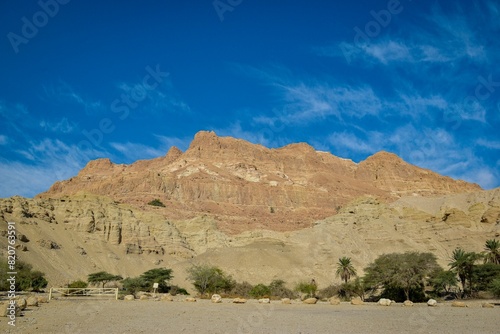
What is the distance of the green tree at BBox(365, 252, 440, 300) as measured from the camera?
137ft

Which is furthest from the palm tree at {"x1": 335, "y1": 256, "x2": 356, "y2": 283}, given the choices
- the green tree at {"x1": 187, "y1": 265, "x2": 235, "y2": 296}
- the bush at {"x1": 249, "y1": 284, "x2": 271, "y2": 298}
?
the green tree at {"x1": 187, "y1": 265, "x2": 235, "y2": 296}

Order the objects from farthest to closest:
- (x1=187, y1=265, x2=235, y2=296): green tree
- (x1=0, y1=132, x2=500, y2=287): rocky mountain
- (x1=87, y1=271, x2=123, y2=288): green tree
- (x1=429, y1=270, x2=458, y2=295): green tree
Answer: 1. (x1=0, y1=132, x2=500, y2=287): rocky mountain
2. (x1=87, y1=271, x2=123, y2=288): green tree
3. (x1=187, y1=265, x2=235, y2=296): green tree
4. (x1=429, y1=270, x2=458, y2=295): green tree

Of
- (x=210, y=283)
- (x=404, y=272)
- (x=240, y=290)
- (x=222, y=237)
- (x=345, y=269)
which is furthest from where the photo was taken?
(x=222, y=237)

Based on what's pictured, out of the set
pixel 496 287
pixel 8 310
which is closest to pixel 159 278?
pixel 496 287

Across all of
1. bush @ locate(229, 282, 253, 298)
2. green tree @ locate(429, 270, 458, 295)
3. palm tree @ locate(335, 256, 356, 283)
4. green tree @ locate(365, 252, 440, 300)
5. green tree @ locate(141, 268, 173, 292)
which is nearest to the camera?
green tree @ locate(365, 252, 440, 300)

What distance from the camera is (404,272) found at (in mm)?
41969

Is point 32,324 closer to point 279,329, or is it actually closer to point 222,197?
point 279,329

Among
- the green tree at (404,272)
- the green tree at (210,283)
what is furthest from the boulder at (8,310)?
the green tree at (404,272)

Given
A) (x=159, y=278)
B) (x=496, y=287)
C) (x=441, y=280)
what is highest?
(x=159, y=278)

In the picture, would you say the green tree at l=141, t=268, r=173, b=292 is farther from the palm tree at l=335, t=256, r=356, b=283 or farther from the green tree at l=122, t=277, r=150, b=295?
the palm tree at l=335, t=256, r=356, b=283

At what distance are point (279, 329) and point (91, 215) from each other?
70721 millimetres

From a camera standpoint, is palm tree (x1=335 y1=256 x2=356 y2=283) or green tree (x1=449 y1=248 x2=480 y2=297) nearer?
green tree (x1=449 y1=248 x2=480 y2=297)

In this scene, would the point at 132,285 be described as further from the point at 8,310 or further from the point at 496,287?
the point at 496,287

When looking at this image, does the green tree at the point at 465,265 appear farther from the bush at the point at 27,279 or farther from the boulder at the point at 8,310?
the bush at the point at 27,279
